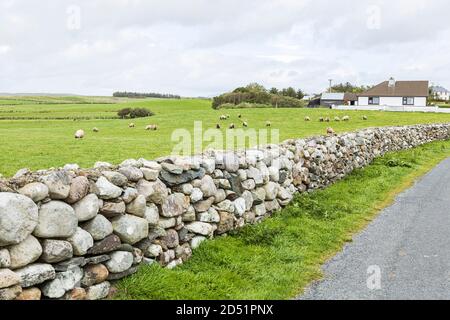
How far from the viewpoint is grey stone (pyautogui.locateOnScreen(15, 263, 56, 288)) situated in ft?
17.6

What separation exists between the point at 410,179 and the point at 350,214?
6776mm

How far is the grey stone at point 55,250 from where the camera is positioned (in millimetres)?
5645

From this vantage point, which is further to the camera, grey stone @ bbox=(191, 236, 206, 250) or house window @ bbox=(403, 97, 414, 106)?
house window @ bbox=(403, 97, 414, 106)

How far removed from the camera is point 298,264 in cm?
816

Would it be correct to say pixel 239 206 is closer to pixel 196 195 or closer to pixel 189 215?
pixel 196 195

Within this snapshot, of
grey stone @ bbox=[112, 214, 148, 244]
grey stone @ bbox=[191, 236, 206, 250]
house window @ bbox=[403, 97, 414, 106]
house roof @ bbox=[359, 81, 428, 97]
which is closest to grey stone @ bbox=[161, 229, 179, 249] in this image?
grey stone @ bbox=[191, 236, 206, 250]

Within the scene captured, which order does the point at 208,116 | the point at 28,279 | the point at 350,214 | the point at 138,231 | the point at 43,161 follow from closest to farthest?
1. the point at 28,279
2. the point at 138,231
3. the point at 350,214
4. the point at 43,161
5. the point at 208,116

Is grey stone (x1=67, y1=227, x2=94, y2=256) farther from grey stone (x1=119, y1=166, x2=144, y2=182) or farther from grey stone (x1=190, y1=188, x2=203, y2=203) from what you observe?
grey stone (x1=190, y1=188, x2=203, y2=203)

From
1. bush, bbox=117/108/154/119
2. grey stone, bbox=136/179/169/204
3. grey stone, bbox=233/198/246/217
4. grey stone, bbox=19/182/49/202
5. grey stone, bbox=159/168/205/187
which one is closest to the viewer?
grey stone, bbox=19/182/49/202

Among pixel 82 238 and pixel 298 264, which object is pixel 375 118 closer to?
pixel 298 264

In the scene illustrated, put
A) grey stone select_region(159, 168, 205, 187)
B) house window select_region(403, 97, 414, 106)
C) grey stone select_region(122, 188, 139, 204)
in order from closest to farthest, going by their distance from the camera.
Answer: grey stone select_region(122, 188, 139, 204), grey stone select_region(159, 168, 205, 187), house window select_region(403, 97, 414, 106)

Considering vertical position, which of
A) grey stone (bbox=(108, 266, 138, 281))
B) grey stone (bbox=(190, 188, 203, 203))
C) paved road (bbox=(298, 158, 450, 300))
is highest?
grey stone (bbox=(190, 188, 203, 203))

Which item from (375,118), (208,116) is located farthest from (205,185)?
(375,118)

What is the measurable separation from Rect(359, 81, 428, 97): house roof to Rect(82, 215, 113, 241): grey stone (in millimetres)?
94719
